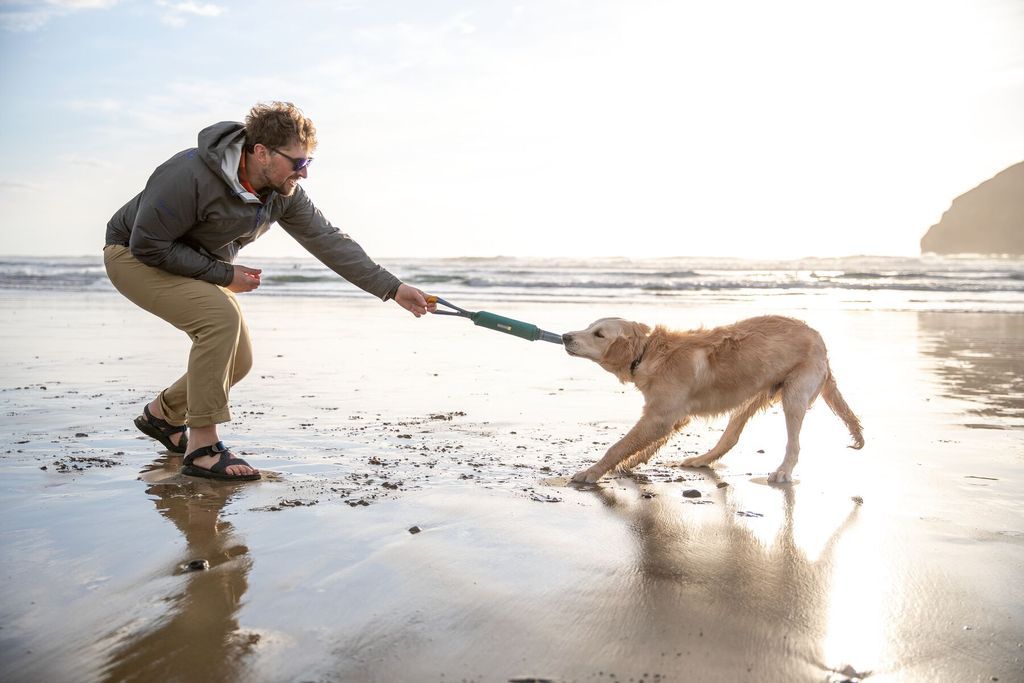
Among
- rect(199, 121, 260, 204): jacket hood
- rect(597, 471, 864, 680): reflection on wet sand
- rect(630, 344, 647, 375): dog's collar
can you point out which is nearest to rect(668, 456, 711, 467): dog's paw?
rect(630, 344, 647, 375): dog's collar

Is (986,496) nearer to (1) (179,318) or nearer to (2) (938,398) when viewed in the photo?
(2) (938,398)

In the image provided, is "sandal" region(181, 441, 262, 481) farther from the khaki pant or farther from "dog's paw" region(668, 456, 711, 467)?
"dog's paw" region(668, 456, 711, 467)

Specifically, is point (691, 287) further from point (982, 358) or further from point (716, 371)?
point (716, 371)

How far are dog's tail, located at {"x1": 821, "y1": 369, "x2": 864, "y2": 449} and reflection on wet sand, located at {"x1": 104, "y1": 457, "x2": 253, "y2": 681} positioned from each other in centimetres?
374

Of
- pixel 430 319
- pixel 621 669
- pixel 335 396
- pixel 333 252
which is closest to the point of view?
pixel 621 669

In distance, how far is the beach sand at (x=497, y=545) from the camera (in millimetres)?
2369

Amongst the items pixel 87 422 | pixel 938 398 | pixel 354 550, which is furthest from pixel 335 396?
pixel 938 398

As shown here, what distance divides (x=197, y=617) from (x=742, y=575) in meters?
1.93

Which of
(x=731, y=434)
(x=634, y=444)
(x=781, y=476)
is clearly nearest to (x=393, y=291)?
(x=634, y=444)

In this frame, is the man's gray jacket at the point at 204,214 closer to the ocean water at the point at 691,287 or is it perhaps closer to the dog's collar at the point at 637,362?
the dog's collar at the point at 637,362

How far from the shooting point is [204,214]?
4234 mm

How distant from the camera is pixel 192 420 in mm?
4461

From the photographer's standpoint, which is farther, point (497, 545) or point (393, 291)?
point (393, 291)

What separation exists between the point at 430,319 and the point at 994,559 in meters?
11.2
